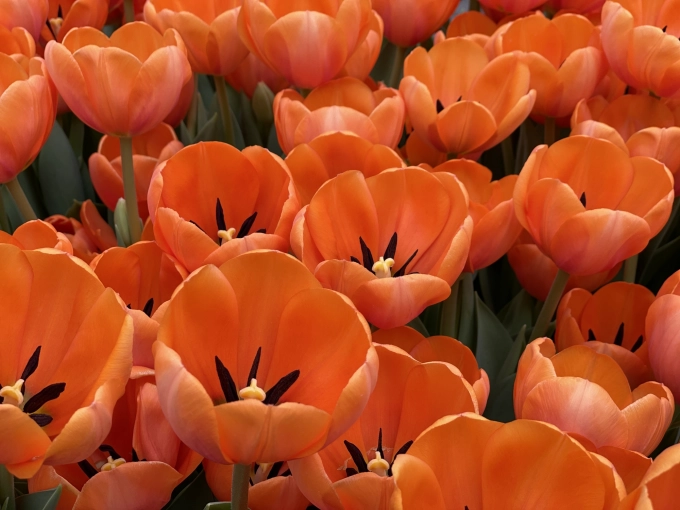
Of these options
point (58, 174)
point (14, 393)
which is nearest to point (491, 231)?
point (14, 393)

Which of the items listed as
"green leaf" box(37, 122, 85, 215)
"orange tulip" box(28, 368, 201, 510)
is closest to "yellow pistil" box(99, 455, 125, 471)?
"orange tulip" box(28, 368, 201, 510)

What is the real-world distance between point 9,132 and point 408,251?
1.21ft

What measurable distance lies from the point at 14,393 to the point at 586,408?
1.24ft

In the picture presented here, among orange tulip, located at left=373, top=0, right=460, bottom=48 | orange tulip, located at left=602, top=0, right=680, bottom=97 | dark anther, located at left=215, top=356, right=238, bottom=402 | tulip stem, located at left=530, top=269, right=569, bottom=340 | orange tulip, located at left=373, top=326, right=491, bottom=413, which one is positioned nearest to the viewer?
dark anther, located at left=215, top=356, right=238, bottom=402

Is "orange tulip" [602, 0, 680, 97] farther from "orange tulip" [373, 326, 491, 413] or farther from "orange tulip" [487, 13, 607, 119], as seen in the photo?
"orange tulip" [373, 326, 491, 413]

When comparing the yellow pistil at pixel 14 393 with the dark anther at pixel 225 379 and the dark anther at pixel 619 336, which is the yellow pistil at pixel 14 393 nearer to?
the dark anther at pixel 225 379

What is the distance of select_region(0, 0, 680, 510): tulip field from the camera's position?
0.50 m

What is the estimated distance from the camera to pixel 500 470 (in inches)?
19.9

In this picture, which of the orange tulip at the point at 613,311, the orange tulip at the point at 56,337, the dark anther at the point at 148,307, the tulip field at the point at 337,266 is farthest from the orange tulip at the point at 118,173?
the orange tulip at the point at 613,311

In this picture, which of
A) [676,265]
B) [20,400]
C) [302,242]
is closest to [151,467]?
[20,400]

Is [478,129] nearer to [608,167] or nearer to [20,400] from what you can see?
[608,167]

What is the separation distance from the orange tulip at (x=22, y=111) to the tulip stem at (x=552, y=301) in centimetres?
50

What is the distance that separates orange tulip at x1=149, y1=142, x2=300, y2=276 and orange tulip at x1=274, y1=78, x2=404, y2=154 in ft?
0.30

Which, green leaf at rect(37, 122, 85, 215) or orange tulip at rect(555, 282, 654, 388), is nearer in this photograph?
orange tulip at rect(555, 282, 654, 388)
